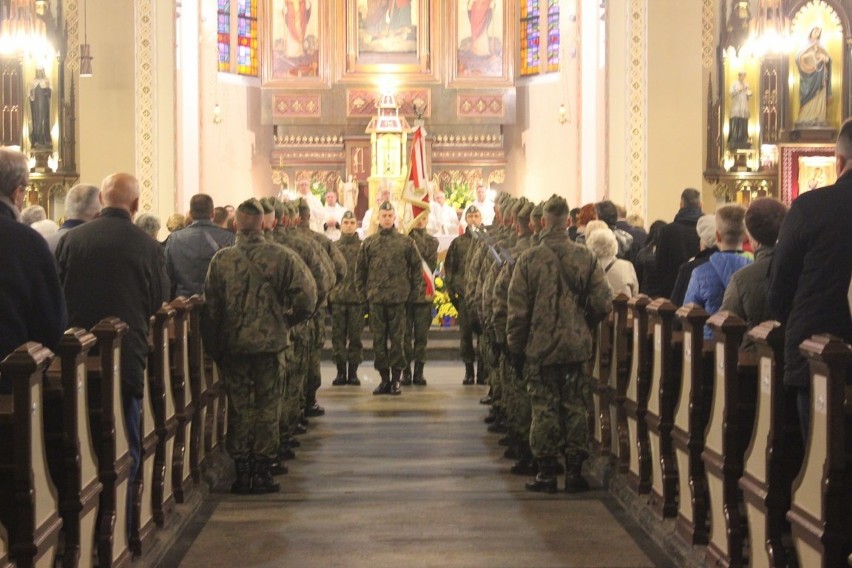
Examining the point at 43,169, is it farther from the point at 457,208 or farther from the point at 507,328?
the point at 507,328

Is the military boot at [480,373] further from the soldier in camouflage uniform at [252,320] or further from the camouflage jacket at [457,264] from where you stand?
the soldier in camouflage uniform at [252,320]

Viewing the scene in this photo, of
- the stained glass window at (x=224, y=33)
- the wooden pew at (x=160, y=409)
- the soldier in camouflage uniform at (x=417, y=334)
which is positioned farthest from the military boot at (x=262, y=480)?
the stained glass window at (x=224, y=33)

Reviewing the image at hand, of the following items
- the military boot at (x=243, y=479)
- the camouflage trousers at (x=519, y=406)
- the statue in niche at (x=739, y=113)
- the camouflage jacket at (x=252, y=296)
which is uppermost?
the statue in niche at (x=739, y=113)

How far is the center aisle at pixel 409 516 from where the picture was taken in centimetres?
641

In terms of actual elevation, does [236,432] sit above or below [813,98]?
below

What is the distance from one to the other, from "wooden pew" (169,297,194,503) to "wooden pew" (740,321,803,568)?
3542 mm

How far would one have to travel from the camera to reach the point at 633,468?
298 inches

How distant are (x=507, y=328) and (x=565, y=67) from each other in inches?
623

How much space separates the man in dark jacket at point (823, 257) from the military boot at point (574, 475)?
3279 mm

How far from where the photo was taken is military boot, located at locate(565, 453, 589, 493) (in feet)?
25.8

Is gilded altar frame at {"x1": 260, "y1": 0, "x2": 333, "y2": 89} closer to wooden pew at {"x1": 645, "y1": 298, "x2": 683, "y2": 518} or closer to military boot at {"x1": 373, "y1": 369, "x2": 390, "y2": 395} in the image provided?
military boot at {"x1": 373, "y1": 369, "x2": 390, "y2": 395}

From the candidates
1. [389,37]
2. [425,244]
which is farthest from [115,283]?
[389,37]

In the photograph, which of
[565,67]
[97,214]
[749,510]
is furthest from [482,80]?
[749,510]

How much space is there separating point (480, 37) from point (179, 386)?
59.0 feet
